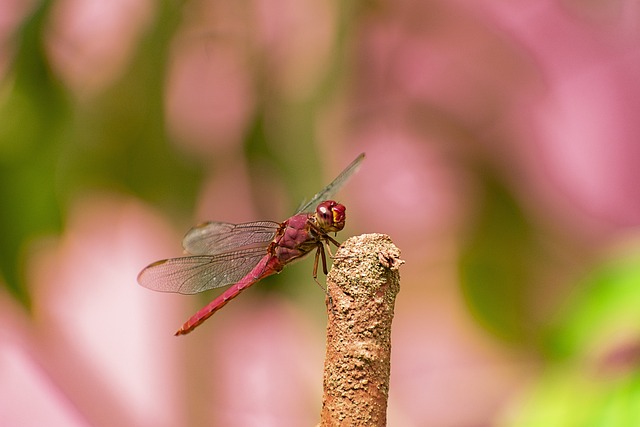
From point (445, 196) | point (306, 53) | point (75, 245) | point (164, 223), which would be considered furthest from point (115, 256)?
point (445, 196)

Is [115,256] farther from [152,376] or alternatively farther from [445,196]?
[445,196]

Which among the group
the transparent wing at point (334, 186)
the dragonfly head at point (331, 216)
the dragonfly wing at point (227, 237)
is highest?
the transparent wing at point (334, 186)

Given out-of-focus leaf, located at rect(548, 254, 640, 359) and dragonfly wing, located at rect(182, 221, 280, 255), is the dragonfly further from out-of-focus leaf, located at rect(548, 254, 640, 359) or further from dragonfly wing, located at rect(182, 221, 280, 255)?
out-of-focus leaf, located at rect(548, 254, 640, 359)

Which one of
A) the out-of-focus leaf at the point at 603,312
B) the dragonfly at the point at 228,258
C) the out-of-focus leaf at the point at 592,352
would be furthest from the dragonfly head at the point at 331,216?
the out-of-focus leaf at the point at 603,312

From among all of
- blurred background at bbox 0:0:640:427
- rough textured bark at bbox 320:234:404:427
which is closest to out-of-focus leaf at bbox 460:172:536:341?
blurred background at bbox 0:0:640:427

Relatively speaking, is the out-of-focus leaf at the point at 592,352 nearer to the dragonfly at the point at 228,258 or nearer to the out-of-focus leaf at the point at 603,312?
the out-of-focus leaf at the point at 603,312

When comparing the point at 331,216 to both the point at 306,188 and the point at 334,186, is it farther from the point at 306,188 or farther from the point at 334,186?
the point at 306,188
